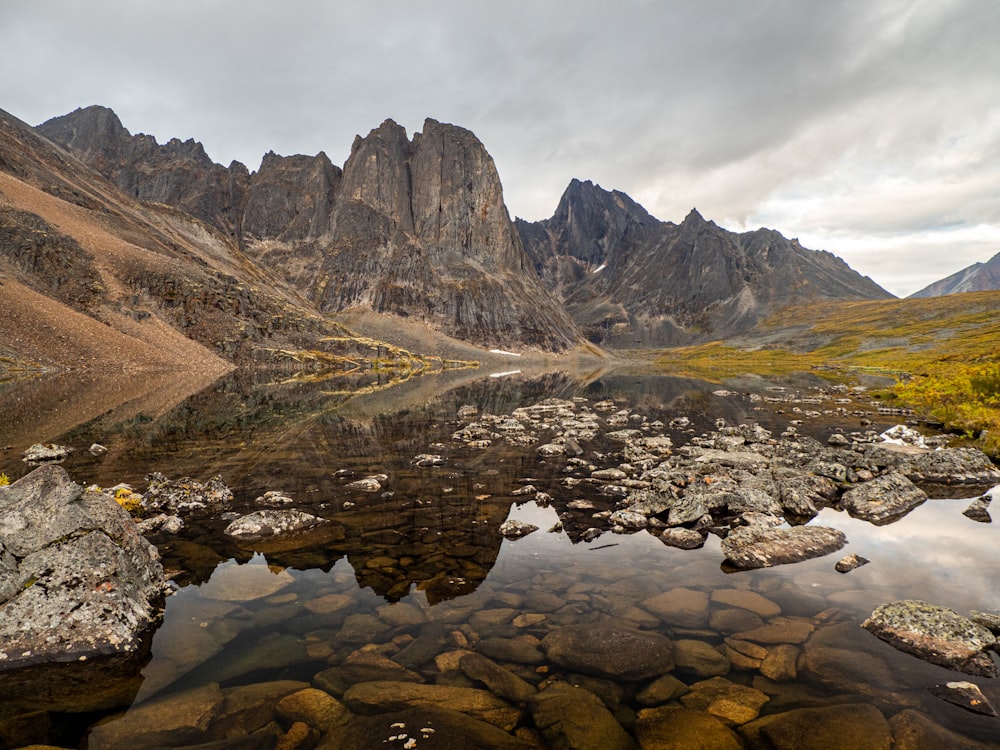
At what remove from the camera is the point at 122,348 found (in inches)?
3595

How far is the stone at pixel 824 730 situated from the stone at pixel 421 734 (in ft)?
10.7

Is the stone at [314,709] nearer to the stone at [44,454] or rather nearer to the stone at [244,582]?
the stone at [244,582]

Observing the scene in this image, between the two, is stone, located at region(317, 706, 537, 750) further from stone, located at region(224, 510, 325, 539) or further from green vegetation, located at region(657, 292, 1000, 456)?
green vegetation, located at region(657, 292, 1000, 456)

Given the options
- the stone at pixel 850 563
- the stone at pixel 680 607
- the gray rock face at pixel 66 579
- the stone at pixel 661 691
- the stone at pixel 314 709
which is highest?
the gray rock face at pixel 66 579

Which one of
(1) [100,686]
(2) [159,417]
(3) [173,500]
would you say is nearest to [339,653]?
(1) [100,686]

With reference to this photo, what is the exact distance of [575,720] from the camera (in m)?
6.71

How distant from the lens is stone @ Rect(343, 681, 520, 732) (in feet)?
22.4

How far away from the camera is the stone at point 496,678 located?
7.31 meters

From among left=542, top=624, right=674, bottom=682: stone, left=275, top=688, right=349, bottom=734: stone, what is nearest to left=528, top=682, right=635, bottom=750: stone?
left=542, top=624, right=674, bottom=682: stone

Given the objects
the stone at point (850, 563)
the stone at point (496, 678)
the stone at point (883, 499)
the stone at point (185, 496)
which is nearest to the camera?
the stone at point (496, 678)

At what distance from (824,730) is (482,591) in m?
6.66

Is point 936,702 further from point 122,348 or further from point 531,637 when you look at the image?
point 122,348

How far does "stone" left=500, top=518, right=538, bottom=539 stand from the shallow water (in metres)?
0.30

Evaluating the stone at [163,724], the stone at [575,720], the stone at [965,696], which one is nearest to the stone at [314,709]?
the stone at [163,724]
